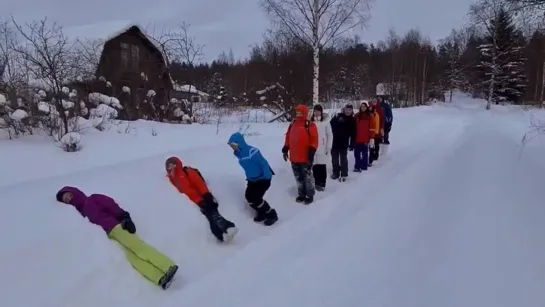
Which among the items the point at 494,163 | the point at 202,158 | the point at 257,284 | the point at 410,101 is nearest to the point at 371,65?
the point at 410,101

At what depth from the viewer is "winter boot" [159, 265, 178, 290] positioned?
3547 millimetres

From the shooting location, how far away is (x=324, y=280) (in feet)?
12.0

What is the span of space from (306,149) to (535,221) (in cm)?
317

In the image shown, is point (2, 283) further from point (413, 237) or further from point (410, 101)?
point (410, 101)

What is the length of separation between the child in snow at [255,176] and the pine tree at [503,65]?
36010 mm

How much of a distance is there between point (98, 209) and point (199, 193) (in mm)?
1313

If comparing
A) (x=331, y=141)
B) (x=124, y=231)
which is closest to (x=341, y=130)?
(x=331, y=141)

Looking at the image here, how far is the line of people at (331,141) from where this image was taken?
20.8 feet

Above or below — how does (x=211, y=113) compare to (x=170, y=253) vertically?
above

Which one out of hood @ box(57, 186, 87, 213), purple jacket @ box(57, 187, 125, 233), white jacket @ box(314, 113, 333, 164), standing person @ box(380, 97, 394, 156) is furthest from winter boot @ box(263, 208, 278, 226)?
standing person @ box(380, 97, 394, 156)

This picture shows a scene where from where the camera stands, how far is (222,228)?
4.50m

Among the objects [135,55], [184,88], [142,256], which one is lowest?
[142,256]

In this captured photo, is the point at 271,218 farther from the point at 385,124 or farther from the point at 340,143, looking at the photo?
the point at 385,124

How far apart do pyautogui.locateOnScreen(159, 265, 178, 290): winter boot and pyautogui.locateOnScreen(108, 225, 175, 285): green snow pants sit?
27 millimetres
